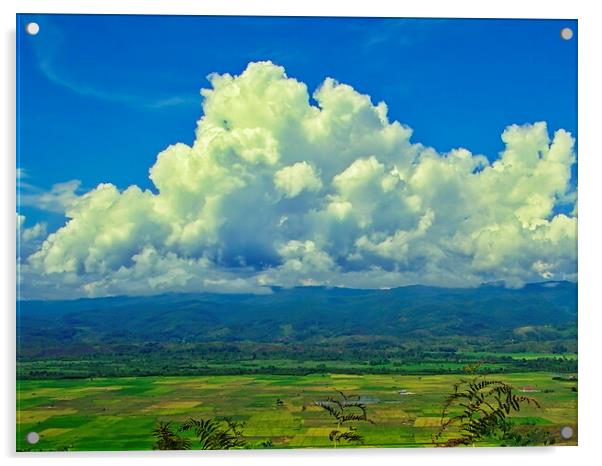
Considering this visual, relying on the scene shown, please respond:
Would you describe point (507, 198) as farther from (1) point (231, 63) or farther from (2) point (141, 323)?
(2) point (141, 323)

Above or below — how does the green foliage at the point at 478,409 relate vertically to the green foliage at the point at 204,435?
above

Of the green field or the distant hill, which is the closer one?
the green field

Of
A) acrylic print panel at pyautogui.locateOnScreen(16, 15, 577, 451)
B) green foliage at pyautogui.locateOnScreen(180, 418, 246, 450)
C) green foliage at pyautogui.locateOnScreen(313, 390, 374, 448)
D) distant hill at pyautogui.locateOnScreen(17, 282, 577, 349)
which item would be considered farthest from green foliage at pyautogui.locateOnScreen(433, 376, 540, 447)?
green foliage at pyautogui.locateOnScreen(180, 418, 246, 450)

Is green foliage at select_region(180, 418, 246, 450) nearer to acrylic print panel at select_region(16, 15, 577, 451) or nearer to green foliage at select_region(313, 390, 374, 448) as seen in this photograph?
acrylic print panel at select_region(16, 15, 577, 451)

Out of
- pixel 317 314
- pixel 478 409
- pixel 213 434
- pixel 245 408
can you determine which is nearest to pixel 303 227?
pixel 317 314

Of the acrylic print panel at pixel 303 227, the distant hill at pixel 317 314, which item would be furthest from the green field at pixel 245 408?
the distant hill at pixel 317 314

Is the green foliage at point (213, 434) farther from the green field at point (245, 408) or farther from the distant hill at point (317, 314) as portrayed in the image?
the distant hill at point (317, 314)
